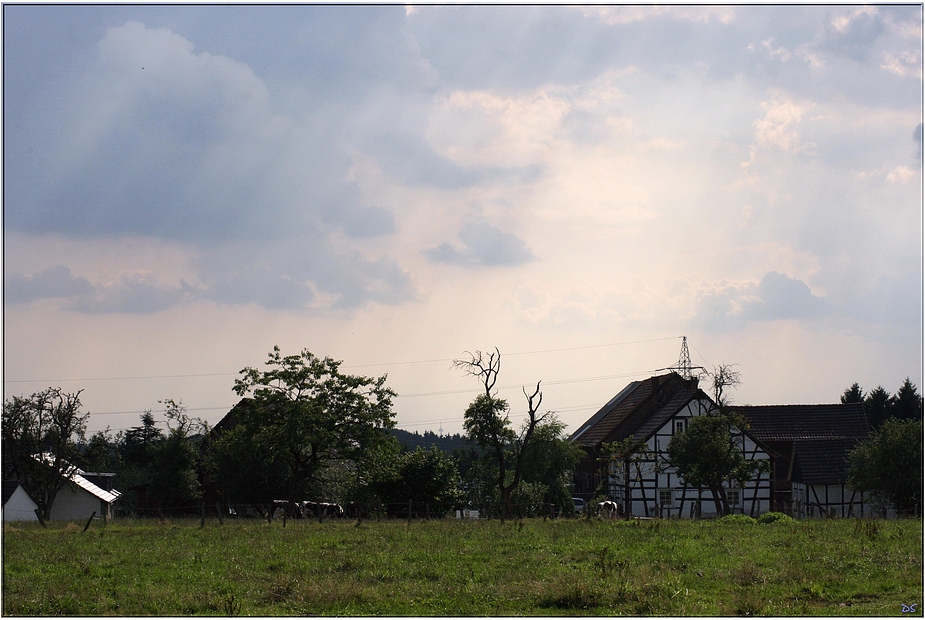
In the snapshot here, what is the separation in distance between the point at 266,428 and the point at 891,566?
38495 mm

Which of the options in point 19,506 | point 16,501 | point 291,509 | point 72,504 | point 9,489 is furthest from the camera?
point 72,504

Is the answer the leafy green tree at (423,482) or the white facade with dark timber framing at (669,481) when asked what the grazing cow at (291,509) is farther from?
the white facade with dark timber framing at (669,481)

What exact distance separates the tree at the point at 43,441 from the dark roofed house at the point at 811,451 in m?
41.1

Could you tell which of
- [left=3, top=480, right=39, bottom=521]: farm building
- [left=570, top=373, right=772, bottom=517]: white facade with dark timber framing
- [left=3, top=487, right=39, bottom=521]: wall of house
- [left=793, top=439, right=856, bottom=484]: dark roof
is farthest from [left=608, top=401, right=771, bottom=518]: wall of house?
[left=3, top=480, right=39, bottom=521]: farm building

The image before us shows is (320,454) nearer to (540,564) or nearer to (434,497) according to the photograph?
(434,497)

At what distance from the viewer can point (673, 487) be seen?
5294 cm

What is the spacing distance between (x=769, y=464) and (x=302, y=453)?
92.8ft

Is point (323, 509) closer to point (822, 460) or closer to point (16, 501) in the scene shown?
point (16, 501)

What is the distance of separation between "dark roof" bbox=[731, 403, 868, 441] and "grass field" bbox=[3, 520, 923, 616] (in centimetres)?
3510

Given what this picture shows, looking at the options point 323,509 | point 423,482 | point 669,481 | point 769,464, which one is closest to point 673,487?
point 669,481

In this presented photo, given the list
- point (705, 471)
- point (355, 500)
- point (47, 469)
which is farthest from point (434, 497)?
point (47, 469)

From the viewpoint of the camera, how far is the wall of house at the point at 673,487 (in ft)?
171

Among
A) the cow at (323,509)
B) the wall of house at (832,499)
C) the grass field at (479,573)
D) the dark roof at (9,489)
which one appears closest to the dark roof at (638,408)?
the wall of house at (832,499)

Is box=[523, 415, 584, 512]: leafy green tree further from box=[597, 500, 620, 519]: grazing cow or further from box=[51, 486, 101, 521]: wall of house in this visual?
box=[51, 486, 101, 521]: wall of house
